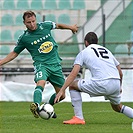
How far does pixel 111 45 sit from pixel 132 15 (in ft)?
9.67

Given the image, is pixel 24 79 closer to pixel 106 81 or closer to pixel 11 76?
pixel 11 76

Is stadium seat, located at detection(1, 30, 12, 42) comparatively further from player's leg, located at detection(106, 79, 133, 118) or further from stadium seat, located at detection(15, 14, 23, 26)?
player's leg, located at detection(106, 79, 133, 118)

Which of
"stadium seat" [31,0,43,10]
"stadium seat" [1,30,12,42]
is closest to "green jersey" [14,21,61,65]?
"stadium seat" [1,30,12,42]

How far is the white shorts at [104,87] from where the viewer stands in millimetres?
8727

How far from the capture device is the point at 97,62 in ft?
28.9

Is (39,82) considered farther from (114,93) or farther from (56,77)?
(114,93)

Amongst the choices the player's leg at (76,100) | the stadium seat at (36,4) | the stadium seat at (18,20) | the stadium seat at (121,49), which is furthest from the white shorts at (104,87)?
the stadium seat at (36,4)

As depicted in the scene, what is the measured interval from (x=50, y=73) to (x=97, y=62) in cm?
164

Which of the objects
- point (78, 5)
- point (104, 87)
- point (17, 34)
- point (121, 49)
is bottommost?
point (17, 34)

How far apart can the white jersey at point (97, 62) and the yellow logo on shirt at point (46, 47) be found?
4.76 feet

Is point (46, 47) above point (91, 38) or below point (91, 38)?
below

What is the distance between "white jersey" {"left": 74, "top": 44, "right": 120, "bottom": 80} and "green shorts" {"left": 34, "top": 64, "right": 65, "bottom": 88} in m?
1.32

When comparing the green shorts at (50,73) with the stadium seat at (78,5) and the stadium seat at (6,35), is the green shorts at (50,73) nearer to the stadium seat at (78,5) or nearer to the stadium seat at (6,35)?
the stadium seat at (6,35)

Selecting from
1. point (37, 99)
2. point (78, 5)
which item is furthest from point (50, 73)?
point (78, 5)
